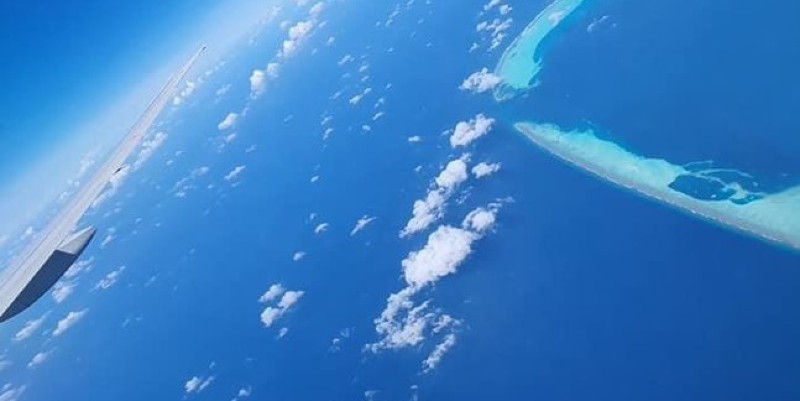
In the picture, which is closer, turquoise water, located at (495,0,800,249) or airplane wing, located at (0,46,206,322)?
airplane wing, located at (0,46,206,322)

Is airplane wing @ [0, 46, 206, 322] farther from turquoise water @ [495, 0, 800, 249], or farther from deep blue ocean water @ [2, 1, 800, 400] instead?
turquoise water @ [495, 0, 800, 249]

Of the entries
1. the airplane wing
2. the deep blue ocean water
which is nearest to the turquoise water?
the deep blue ocean water

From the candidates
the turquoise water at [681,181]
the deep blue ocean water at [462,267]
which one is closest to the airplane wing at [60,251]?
the deep blue ocean water at [462,267]

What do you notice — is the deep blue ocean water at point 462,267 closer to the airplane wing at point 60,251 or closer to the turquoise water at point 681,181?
the turquoise water at point 681,181

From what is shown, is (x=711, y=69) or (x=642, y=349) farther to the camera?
(x=711, y=69)

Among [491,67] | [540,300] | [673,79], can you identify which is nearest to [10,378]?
[540,300]

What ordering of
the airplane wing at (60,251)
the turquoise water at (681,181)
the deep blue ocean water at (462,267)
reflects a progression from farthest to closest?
1. the turquoise water at (681,181)
2. the deep blue ocean water at (462,267)
3. the airplane wing at (60,251)

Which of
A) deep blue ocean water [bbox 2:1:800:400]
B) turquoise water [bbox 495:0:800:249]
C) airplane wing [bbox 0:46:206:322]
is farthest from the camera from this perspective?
turquoise water [bbox 495:0:800:249]

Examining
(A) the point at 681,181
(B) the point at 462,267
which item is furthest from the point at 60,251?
(A) the point at 681,181

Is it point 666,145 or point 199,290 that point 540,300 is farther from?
point 199,290
